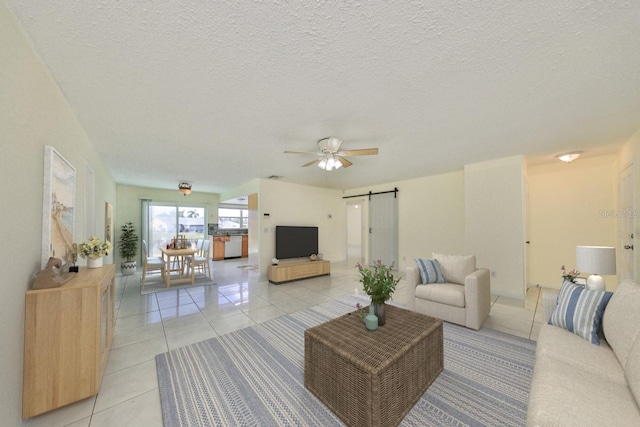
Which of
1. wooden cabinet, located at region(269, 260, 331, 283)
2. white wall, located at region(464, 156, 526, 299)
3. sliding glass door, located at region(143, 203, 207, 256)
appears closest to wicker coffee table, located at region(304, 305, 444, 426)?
white wall, located at region(464, 156, 526, 299)

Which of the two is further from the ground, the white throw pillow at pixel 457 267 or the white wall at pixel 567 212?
the white wall at pixel 567 212

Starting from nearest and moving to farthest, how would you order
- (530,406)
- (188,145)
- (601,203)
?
(530,406) → (188,145) → (601,203)

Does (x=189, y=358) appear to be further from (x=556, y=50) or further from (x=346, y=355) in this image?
(x=556, y=50)

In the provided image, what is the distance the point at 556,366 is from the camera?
1.36m

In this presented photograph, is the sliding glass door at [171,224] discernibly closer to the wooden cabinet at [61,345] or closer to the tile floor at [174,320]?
the tile floor at [174,320]

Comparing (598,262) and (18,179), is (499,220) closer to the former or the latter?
(598,262)

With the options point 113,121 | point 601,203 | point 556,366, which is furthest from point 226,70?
point 601,203

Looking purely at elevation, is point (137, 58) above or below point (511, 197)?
above

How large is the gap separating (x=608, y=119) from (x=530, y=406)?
126 inches

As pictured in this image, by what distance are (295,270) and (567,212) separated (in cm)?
531

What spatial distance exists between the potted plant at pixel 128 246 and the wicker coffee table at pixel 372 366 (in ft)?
20.9

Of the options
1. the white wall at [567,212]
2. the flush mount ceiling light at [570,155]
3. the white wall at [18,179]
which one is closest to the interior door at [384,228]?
the white wall at [567,212]

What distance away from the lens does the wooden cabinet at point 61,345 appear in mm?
1452

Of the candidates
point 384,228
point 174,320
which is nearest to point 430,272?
point 384,228
